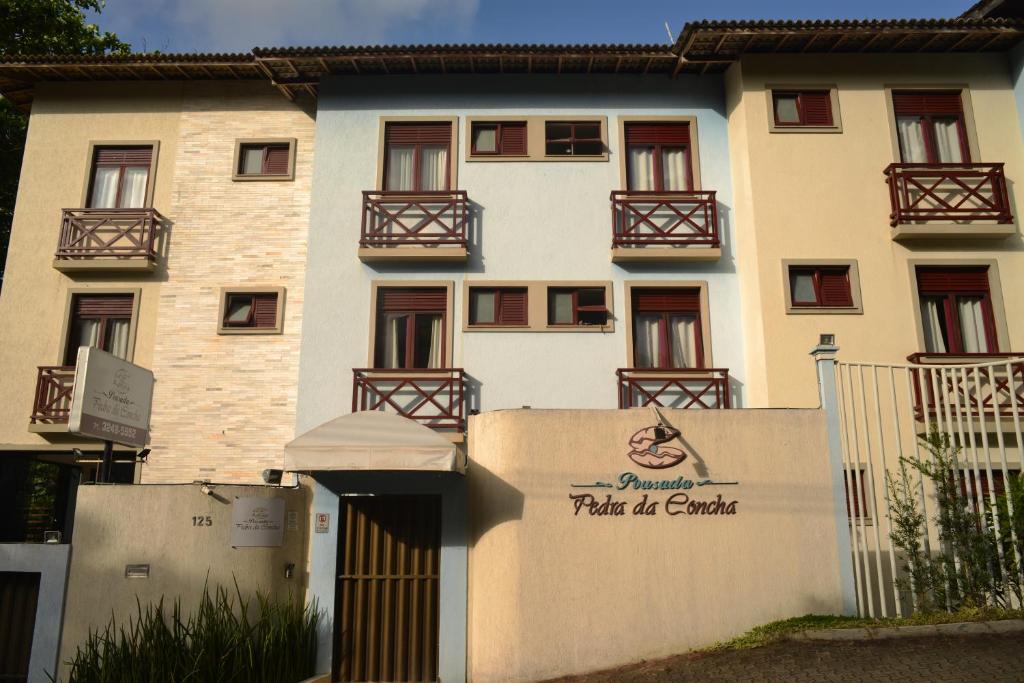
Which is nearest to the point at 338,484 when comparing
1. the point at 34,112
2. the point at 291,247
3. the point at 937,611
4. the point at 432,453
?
the point at 432,453

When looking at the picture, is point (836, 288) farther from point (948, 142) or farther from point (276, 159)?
point (276, 159)

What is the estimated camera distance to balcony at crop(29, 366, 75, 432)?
14.8 metres

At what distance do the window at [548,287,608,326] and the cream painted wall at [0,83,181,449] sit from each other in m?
7.84

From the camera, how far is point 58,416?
48.7ft

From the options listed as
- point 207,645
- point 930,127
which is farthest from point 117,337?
point 930,127

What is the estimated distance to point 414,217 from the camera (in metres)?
15.7

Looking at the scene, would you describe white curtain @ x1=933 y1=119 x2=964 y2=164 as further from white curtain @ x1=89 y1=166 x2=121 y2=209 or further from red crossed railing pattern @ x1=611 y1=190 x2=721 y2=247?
white curtain @ x1=89 y1=166 x2=121 y2=209

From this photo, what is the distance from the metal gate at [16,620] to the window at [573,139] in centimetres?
1162

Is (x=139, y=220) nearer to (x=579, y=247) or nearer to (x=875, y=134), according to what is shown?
(x=579, y=247)

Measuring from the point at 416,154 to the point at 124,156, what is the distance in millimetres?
6182

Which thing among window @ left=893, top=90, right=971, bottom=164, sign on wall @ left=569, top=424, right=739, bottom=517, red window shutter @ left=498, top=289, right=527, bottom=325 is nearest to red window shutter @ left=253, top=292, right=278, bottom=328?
red window shutter @ left=498, top=289, right=527, bottom=325

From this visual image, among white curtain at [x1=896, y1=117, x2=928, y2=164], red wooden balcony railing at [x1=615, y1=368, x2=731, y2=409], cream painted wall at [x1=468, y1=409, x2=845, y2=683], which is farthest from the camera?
white curtain at [x1=896, y1=117, x2=928, y2=164]

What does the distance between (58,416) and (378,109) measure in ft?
28.1

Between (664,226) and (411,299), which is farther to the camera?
(664,226)
